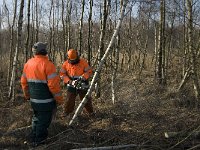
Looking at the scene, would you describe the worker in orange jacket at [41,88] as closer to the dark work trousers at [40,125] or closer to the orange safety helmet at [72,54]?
the dark work trousers at [40,125]

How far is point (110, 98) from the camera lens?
11734mm

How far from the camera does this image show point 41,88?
21.1 feet

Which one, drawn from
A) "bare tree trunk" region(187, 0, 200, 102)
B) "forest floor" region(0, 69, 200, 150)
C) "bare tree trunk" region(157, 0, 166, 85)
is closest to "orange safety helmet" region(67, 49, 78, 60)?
"forest floor" region(0, 69, 200, 150)

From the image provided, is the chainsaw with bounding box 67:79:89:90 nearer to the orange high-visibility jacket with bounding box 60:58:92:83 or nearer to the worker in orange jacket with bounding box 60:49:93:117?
the worker in orange jacket with bounding box 60:49:93:117

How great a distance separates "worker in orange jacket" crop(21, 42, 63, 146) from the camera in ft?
20.7

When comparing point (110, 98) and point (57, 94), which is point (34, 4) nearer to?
point (110, 98)

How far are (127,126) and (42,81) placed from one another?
98.4 inches

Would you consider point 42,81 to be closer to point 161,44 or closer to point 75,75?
point 75,75

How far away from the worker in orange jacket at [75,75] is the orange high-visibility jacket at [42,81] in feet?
6.79

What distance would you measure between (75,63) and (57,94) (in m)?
2.45

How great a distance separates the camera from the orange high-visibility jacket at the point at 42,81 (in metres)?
6.31

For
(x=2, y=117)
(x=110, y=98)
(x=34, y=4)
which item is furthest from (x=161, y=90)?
(x=34, y=4)

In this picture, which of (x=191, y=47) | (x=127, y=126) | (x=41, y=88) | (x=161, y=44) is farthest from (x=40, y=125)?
(x=161, y=44)

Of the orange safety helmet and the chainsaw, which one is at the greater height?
the orange safety helmet
